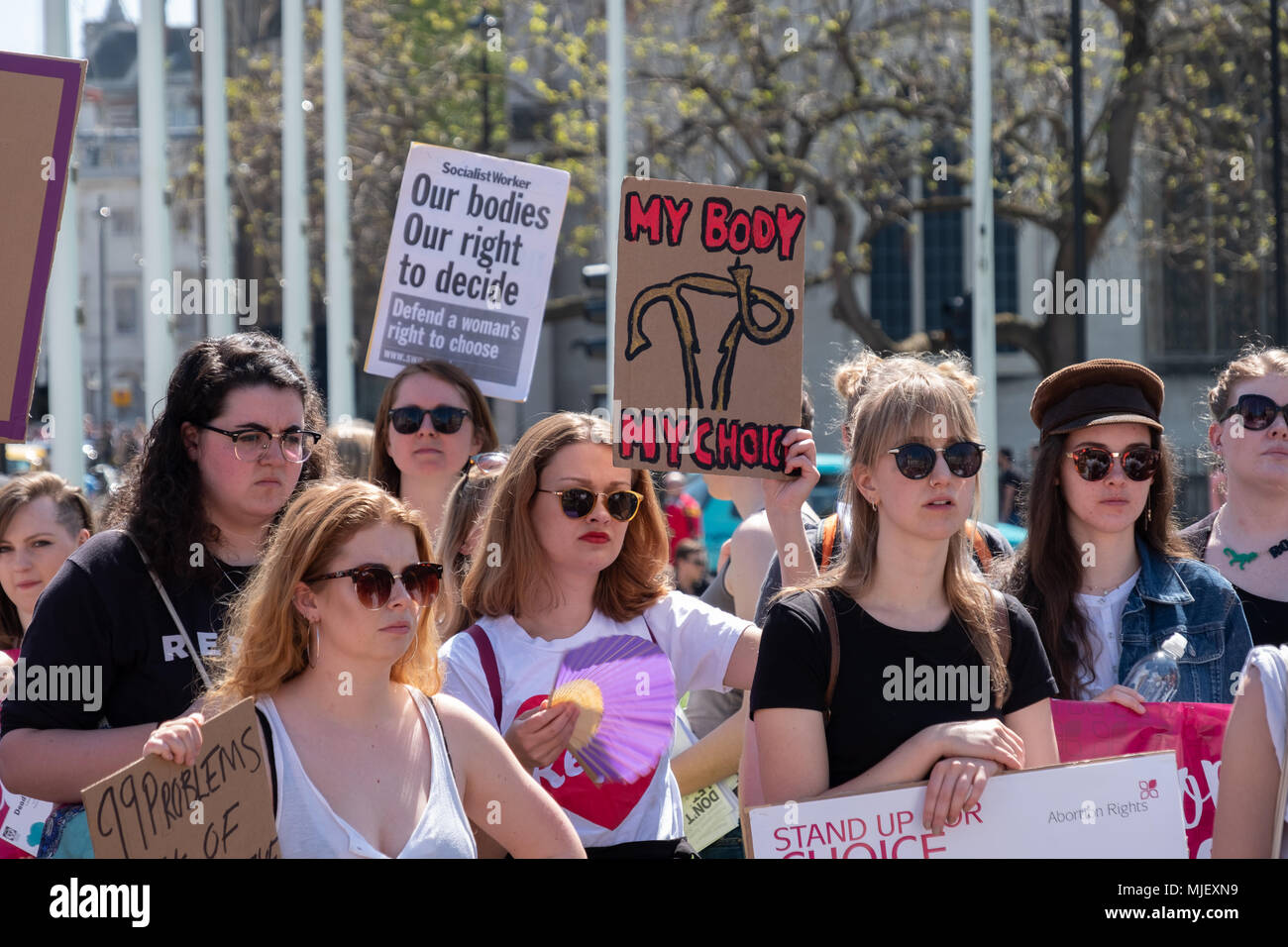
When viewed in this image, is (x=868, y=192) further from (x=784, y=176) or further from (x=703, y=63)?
(x=703, y=63)

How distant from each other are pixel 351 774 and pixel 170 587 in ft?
2.65

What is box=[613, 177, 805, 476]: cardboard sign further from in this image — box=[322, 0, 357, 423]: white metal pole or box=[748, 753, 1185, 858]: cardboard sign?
box=[322, 0, 357, 423]: white metal pole

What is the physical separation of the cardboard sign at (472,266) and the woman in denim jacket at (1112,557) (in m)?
2.34

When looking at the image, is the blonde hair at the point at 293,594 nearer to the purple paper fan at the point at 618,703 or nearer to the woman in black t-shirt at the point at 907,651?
the purple paper fan at the point at 618,703

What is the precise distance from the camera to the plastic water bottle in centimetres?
367

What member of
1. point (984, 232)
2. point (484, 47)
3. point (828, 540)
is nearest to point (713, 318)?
point (828, 540)

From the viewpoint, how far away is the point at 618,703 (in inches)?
137

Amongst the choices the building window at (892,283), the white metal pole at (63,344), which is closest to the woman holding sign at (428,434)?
the white metal pole at (63,344)

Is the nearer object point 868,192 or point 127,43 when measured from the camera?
point 868,192

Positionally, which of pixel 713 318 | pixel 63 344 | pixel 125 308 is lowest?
pixel 713 318

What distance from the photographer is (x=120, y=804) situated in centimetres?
268

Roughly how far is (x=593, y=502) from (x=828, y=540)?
0.78 metres

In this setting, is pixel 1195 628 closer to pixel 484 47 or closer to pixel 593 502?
pixel 593 502

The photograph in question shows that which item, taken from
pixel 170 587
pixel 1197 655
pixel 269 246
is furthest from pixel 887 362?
pixel 269 246
